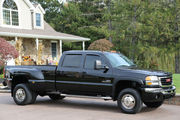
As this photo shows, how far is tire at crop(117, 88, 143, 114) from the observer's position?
9045 mm

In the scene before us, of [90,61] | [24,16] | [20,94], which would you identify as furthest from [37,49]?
[90,61]

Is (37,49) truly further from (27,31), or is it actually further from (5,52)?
(5,52)

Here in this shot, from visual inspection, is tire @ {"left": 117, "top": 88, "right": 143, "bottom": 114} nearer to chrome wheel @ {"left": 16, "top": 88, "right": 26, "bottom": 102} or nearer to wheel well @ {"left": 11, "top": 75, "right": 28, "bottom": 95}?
chrome wheel @ {"left": 16, "top": 88, "right": 26, "bottom": 102}

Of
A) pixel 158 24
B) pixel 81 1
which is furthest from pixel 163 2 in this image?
pixel 81 1

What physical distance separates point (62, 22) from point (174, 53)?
53.1 ft

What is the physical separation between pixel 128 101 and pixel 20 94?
4321 millimetres

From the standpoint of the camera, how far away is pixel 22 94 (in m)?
11.2

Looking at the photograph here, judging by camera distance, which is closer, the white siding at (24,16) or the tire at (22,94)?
the tire at (22,94)

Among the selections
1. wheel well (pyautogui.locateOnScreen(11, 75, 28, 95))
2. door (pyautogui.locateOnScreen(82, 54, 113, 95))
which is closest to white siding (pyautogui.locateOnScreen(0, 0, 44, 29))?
wheel well (pyautogui.locateOnScreen(11, 75, 28, 95))

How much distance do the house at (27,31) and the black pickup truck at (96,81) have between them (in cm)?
1403

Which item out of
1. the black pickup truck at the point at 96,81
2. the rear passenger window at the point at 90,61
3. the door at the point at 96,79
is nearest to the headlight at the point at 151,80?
the black pickup truck at the point at 96,81

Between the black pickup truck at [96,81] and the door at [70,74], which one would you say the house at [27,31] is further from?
the door at [70,74]

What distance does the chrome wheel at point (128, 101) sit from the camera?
9156 millimetres

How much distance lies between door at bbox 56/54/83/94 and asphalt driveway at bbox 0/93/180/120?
2.38 ft
